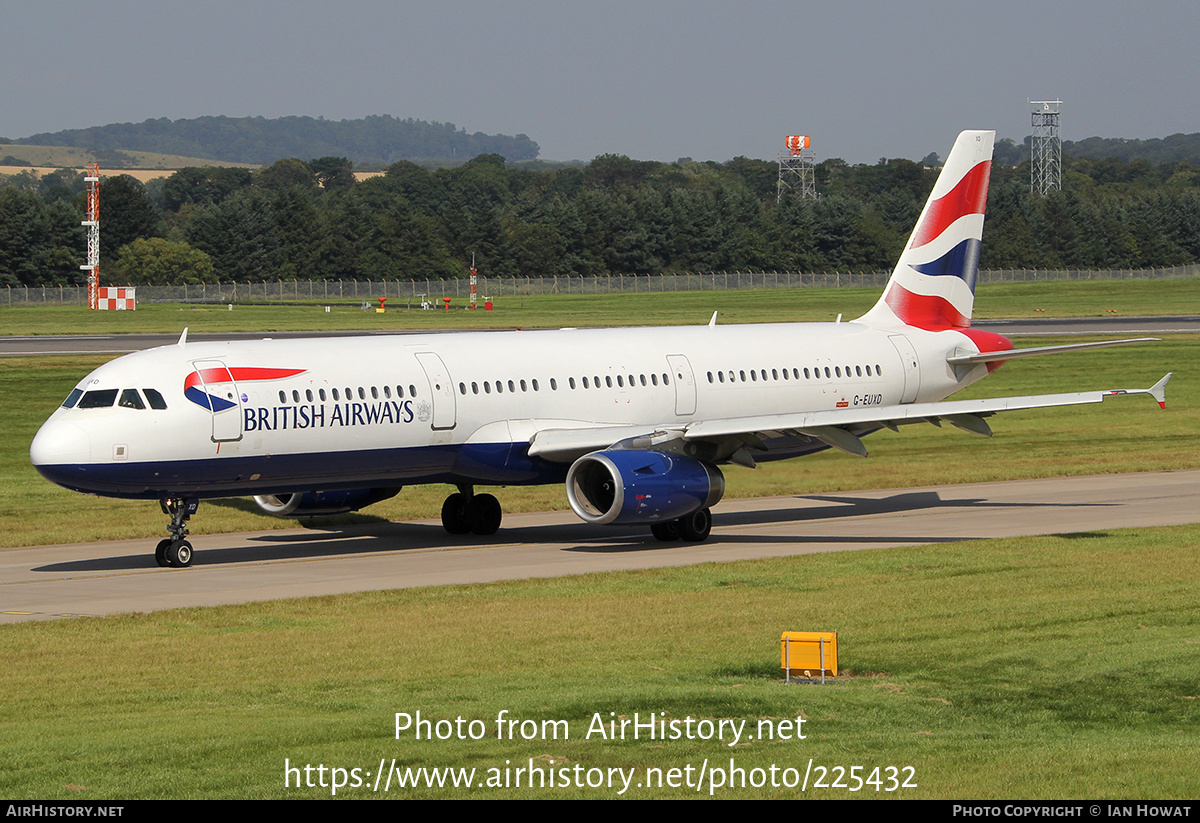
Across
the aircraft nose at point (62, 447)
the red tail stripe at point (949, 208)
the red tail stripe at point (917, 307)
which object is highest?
the red tail stripe at point (949, 208)

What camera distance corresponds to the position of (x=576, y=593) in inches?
1029

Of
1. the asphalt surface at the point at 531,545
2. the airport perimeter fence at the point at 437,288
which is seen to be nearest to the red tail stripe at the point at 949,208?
the asphalt surface at the point at 531,545

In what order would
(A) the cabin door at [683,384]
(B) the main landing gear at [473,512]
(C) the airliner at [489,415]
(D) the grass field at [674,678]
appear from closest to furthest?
(D) the grass field at [674,678] < (C) the airliner at [489,415] < (B) the main landing gear at [473,512] < (A) the cabin door at [683,384]

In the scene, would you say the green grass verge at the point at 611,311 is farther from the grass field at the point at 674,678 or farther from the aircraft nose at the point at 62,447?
the grass field at the point at 674,678

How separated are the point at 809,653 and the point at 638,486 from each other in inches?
490

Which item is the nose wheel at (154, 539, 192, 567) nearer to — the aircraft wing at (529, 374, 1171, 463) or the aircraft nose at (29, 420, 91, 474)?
the aircraft nose at (29, 420, 91, 474)

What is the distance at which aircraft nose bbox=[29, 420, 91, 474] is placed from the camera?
91.8 ft

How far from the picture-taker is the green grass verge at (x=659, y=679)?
14.3 m

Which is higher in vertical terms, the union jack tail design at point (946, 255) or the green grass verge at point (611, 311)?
the union jack tail design at point (946, 255)

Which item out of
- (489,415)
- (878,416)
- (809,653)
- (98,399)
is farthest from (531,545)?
(809,653)

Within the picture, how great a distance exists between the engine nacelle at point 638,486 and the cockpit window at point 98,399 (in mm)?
8885

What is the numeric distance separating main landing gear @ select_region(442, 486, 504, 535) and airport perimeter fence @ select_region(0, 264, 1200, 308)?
100759 mm

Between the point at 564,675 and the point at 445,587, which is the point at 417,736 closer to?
the point at 564,675

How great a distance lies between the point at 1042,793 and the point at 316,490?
20777 millimetres
